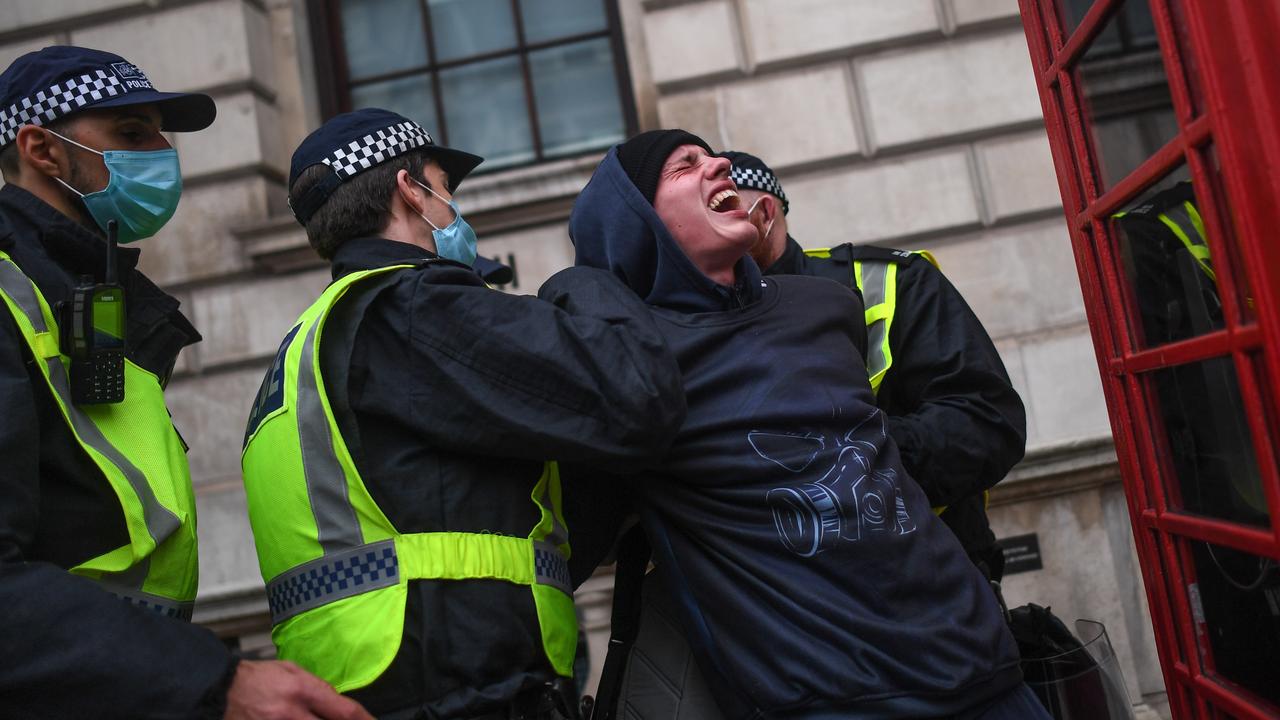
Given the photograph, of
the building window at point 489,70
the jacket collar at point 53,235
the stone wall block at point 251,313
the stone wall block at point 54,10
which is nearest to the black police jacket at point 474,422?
the jacket collar at point 53,235

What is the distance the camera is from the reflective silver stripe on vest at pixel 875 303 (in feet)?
8.11

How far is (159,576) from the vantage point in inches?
69.9

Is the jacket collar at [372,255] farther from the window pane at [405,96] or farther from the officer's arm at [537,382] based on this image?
the window pane at [405,96]

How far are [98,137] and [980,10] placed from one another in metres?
4.76

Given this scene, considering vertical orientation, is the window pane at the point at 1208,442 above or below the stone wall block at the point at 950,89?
below

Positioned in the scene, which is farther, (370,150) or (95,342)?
(370,150)

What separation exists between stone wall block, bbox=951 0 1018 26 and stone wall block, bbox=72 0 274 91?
4.05 metres

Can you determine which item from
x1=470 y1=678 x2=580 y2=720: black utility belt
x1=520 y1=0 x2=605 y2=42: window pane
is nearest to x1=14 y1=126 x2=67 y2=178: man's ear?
x1=470 y1=678 x2=580 y2=720: black utility belt

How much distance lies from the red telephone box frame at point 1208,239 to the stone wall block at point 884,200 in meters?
3.28

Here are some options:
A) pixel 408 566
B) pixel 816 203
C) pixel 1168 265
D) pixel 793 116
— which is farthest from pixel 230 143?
pixel 1168 265

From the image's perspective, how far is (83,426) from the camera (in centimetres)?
168

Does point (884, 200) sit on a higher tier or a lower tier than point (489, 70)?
lower

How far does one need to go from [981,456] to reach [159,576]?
66.8 inches

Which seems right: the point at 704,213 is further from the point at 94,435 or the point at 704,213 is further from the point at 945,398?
the point at 94,435
